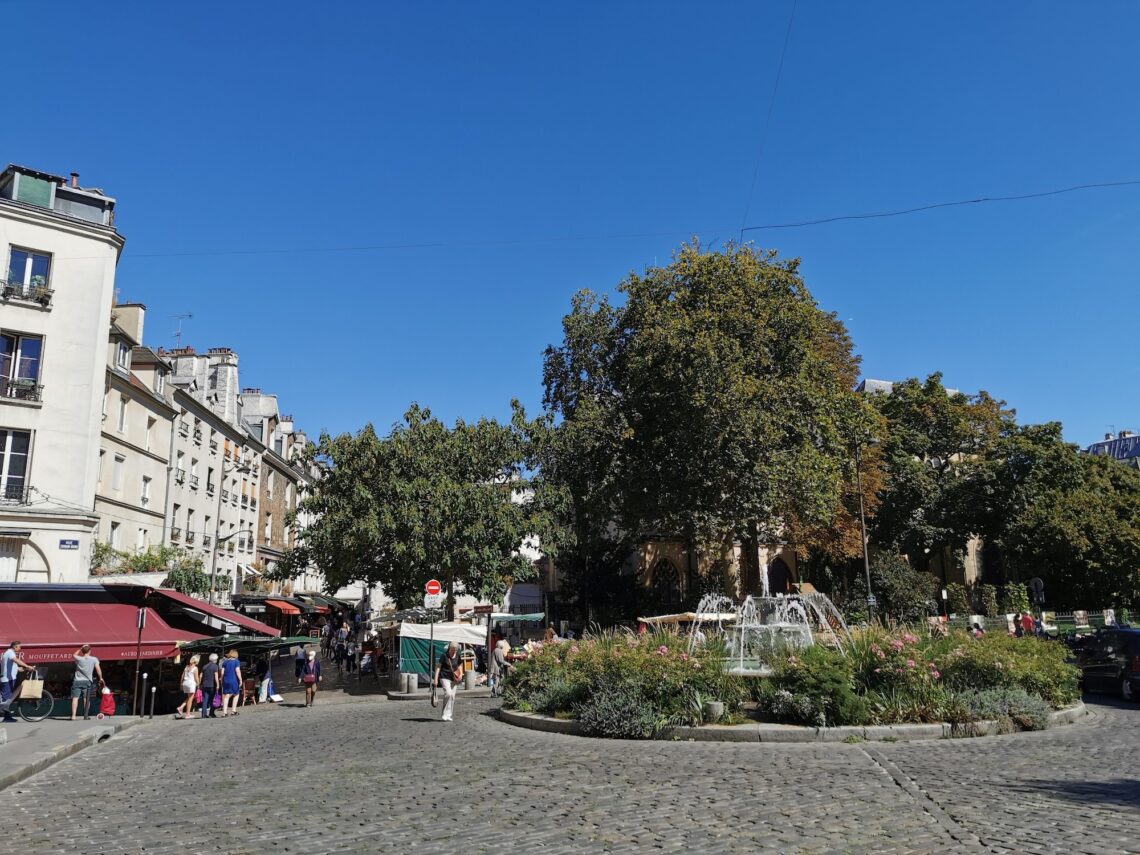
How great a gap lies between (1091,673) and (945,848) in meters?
15.0

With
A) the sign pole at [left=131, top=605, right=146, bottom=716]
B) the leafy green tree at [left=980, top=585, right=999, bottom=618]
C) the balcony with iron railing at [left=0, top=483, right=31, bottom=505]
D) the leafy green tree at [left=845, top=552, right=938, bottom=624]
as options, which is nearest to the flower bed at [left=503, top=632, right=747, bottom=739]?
the sign pole at [left=131, top=605, right=146, bottom=716]

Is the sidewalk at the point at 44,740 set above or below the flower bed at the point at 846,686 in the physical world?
below

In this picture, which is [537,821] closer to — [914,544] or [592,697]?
[592,697]

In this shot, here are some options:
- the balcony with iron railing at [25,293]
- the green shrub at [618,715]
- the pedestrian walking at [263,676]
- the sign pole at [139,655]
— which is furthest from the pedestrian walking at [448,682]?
the balcony with iron railing at [25,293]

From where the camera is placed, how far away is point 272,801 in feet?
28.7

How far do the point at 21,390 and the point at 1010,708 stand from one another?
27.1m

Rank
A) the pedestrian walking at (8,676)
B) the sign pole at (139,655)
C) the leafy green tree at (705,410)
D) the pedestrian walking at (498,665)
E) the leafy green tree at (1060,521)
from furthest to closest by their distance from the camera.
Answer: the leafy green tree at (1060,521), the leafy green tree at (705,410), the pedestrian walking at (498,665), the sign pole at (139,655), the pedestrian walking at (8,676)

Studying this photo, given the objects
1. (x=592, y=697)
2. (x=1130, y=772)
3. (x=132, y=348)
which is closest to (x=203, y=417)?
(x=132, y=348)

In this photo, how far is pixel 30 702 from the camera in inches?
738

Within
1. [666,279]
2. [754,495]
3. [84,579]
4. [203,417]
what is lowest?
[84,579]

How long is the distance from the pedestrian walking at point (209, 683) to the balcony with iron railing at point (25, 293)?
13.5 m

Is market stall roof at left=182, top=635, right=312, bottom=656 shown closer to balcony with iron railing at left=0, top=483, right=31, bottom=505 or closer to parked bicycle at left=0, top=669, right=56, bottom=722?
parked bicycle at left=0, top=669, right=56, bottom=722

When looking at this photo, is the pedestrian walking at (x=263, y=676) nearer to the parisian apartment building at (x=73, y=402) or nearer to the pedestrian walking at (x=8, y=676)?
the parisian apartment building at (x=73, y=402)

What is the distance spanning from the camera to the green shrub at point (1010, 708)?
12.8 m
